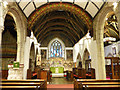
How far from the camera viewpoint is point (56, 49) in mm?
22812

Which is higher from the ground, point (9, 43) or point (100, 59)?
point (9, 43)

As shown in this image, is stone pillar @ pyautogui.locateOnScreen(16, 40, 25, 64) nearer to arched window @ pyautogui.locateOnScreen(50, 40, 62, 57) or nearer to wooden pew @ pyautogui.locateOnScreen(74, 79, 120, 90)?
wooden pew @ pyautogui.locateOnScreen(74, 79, 120, 90)

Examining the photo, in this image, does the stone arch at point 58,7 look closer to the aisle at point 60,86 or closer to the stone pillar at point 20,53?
the stone pillar at point 20,53

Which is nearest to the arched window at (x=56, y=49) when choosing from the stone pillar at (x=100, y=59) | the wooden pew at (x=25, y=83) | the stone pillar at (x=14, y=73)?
the stone pillar at (x=100, y=59)

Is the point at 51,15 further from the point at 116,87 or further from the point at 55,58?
the point at 116,87

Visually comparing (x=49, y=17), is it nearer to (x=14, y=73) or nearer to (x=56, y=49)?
(x=14, y=73)

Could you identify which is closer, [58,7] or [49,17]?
[58,7]

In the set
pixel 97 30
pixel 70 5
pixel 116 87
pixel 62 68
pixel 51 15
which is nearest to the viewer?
pixel 116 87

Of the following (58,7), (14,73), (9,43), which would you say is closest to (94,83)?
(14,73)

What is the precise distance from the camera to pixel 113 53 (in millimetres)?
15875

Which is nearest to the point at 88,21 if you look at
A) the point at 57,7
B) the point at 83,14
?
the point at 83,14

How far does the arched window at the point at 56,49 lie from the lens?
74.3 feet

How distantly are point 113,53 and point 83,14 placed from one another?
8.24 metres

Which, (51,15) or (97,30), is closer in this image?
(97,30)
